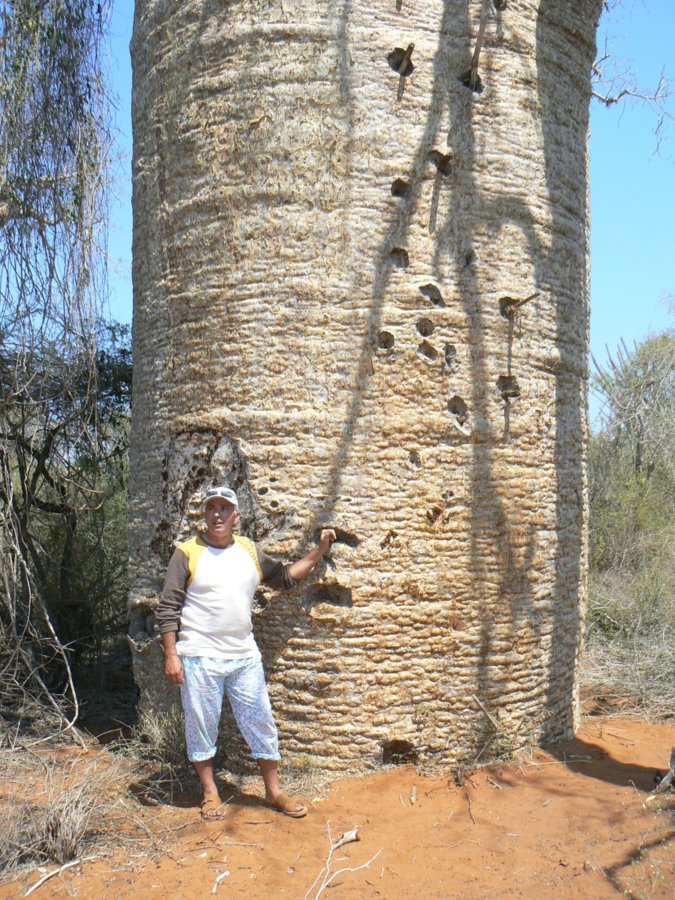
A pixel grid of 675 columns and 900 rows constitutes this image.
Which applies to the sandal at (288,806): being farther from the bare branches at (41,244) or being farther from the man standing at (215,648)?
the bare branches at (41,244)

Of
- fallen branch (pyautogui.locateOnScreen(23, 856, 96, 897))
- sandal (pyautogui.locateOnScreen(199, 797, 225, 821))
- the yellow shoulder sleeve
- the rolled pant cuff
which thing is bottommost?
fallen branch (pyautogui.locateOnScreen(23, 856, 96, 897))

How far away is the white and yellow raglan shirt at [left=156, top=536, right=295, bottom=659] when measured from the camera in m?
3.97

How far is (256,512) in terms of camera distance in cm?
434

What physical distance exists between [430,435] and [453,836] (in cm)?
189

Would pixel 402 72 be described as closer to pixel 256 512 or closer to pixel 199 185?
pixel 199 185

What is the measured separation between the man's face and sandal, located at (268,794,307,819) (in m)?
1.22

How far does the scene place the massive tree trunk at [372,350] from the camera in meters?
4.28

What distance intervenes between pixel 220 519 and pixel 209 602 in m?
0.39

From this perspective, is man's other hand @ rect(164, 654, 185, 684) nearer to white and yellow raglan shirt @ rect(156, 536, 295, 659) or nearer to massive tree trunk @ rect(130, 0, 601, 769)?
white and yellow raglan shirt @ rect(156, 536, 295, 659)

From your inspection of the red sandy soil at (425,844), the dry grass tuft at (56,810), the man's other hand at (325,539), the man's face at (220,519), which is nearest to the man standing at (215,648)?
the man's face at (220,519)

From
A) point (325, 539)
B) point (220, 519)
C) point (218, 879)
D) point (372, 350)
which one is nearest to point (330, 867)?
point (218, 879)

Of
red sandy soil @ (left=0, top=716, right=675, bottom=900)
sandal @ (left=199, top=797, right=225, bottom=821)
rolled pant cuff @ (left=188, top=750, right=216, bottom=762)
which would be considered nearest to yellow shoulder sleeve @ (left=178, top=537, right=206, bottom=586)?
rolled pant cuff @ (left=188, top=750, right=216, bottom=762)

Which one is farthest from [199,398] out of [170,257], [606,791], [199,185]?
[606,791]

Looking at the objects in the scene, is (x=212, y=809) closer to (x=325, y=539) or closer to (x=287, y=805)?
(x=287, y=805)
